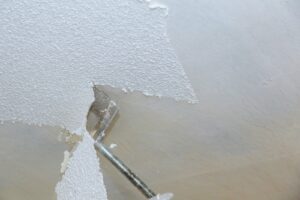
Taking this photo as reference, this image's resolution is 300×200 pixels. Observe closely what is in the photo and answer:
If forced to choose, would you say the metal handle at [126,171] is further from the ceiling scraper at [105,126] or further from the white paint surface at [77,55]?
the white paint surface at [77,55]

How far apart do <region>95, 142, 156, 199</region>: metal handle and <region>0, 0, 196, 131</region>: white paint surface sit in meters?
0.10

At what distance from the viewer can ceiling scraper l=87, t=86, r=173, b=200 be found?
3.58ft

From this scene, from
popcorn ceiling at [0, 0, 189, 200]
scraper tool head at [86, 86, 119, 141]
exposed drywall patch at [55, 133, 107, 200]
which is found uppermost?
popcorn ceiling at [0, 0, 189, 200]

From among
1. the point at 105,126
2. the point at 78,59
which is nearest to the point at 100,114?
the point at 105,126

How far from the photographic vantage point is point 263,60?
1.04 metres

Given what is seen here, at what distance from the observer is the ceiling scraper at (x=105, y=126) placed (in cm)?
109

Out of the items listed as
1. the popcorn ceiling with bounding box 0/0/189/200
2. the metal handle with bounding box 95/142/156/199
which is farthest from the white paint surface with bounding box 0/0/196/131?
the metal handle with bounding box 95/142/156/199

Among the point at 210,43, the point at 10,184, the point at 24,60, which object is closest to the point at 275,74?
the point at 210,43

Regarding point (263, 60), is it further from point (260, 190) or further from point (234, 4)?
point (260, 190)

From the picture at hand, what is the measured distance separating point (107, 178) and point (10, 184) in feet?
0.99

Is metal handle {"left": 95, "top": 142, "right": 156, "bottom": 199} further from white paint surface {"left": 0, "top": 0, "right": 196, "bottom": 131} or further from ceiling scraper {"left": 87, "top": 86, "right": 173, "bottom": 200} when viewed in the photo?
white paint surface {"left": 0, "top": 0, "right": 196, "bottom": 131}

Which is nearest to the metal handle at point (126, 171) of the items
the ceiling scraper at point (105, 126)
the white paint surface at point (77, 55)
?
the ceiling scraper at point (105, 126)

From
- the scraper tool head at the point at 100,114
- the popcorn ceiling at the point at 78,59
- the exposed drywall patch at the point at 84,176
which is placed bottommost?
the exposed drywall patch at the point at 84,176

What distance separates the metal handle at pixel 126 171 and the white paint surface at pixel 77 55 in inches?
4.1
